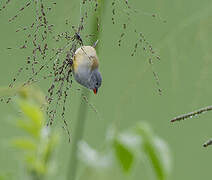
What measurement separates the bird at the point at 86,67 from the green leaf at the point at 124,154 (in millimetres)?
535

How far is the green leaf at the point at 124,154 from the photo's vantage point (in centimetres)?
102

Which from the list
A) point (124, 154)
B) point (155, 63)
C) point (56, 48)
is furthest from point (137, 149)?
point (56, 48)

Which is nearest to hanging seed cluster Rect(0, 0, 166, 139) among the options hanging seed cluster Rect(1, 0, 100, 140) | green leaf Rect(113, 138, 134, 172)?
hanging seed cluster Rect(1, 0, 100, 140)

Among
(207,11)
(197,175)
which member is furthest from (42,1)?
(197,175)

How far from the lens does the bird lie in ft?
1.52

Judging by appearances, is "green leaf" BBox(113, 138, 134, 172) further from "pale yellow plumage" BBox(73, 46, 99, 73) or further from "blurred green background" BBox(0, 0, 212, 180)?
"pale yellow plumage" BBox(73, 46, 99, 73)

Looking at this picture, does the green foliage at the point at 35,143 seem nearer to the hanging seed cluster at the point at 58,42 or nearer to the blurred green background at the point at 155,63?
the blurred green background at the point at 155,63

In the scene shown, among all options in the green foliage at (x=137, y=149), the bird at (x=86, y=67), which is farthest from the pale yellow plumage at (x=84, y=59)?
the green foliage at (x=137, y=149)

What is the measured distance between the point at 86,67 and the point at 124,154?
23.0 inches

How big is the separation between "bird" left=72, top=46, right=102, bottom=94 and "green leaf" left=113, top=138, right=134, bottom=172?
53 cm

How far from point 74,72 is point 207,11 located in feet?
1.62

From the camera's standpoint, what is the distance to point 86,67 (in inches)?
18.6

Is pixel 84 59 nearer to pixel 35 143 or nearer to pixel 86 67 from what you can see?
pixel 86 67

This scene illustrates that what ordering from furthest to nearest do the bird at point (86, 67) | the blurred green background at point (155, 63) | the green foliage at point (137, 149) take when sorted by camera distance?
the green foliage at point (137, 149) < the blurred green background at point (155, 63) < the bird at point (86, 67)
